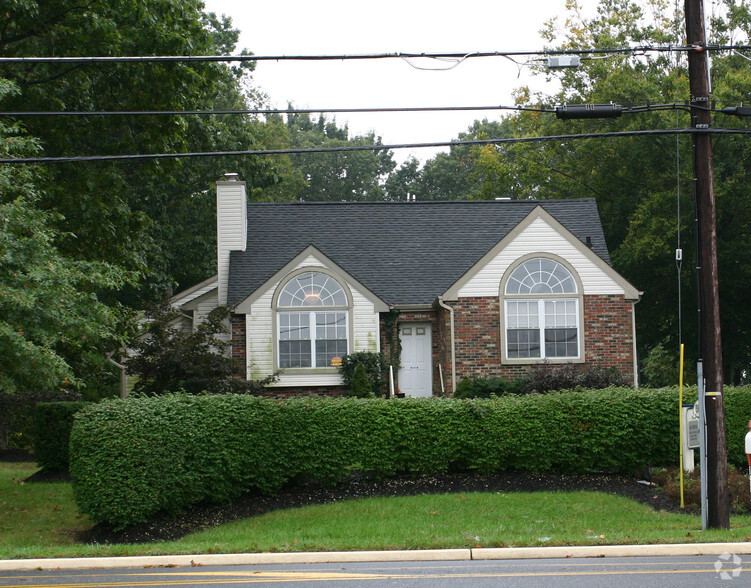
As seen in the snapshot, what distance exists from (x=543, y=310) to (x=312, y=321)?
19.2 ft

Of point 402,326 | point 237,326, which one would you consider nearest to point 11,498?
point 237,326

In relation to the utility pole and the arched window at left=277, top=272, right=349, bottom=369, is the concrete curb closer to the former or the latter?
the utility pole

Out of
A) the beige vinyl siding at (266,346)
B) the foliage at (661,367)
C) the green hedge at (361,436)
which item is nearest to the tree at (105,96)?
the beige vinyl siding at (266,346)

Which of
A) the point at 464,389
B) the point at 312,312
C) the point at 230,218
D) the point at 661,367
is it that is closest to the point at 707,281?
the point at 464,389

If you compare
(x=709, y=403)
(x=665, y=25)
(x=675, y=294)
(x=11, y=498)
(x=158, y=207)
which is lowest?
(x=11, y=498)

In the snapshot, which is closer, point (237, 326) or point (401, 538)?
point (401, 538)

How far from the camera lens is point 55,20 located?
18.6 m

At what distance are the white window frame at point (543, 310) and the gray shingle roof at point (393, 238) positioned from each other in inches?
80.4

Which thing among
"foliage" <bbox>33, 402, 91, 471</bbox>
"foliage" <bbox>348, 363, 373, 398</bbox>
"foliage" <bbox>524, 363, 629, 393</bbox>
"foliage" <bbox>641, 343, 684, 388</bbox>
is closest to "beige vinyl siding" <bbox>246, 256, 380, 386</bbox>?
"foliage" <bbox>348, 363, 373, 398</bbox>

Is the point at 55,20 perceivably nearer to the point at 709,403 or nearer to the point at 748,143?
the point at 709,403

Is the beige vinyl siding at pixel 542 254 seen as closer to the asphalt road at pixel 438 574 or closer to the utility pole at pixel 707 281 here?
the utility pole at pixel 707 281

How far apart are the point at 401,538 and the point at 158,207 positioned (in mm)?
25738

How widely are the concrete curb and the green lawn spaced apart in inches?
13.6

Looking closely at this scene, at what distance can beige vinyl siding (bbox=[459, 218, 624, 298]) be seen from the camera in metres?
22.6
